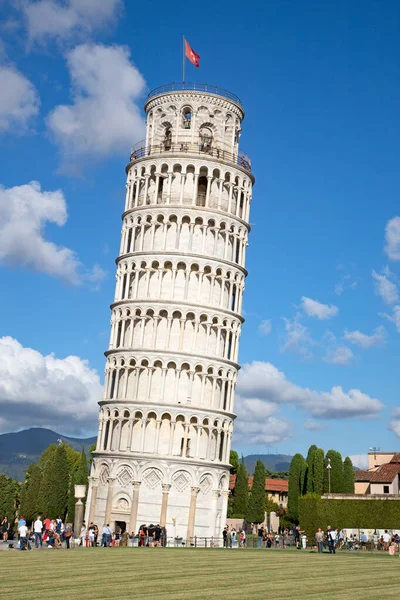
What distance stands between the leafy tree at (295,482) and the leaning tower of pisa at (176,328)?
2902cm

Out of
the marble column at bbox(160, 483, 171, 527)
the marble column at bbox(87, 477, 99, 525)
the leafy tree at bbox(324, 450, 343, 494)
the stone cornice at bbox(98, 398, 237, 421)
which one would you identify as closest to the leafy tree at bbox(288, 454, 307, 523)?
the leafy tree at bbox(324, 450, 343, 494)

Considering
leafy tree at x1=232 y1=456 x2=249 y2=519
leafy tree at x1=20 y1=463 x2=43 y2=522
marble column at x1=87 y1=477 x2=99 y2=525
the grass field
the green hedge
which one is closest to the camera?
the grass field

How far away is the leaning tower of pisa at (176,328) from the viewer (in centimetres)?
6444

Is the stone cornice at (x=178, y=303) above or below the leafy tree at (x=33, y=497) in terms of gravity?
above

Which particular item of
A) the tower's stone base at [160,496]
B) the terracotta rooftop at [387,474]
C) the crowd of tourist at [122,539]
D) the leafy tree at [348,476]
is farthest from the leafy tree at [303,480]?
the tower's stone base at [160,496]

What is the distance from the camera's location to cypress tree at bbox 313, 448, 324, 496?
90.6 metres

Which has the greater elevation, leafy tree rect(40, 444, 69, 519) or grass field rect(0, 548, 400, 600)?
leafy tree rect(40, 444, 69, 519)

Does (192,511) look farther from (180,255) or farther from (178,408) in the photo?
(180,255)

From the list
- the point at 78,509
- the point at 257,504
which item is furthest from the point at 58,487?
the point at 78,509

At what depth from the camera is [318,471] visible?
91.0 metres

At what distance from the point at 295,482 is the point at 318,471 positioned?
22.1 ft

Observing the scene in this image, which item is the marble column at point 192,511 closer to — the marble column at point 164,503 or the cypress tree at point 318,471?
the marble column at point 164,503

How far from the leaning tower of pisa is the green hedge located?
10897 mm

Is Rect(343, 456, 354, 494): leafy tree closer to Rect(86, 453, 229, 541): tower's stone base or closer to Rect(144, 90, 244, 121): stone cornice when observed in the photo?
Rect(86, 453, 229, 541): tower's stone base
